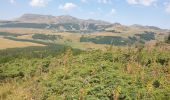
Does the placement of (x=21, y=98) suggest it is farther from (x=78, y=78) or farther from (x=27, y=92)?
(x=78, y=78)

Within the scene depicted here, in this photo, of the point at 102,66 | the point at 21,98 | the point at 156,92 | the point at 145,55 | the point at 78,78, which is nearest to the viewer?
the point at 156,92

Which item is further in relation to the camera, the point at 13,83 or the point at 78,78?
the point at 13,83

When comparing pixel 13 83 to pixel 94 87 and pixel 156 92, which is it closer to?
pixel 94 87

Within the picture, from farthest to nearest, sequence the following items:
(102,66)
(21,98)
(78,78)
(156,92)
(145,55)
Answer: (145,55), (102,66), (78,78), (21,98), (156,92)

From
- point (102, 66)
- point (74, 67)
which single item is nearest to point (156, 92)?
point (102, 66)

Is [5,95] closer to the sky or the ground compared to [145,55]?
closer to the ground

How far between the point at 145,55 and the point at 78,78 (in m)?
6.86

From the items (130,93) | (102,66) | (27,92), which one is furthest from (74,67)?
(130,93)

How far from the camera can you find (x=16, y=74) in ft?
64.8

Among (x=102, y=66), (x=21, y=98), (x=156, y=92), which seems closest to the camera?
(x=156, y=92)

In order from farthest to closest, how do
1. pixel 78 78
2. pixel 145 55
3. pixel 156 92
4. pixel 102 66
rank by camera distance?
pixel 145 55
pixel 102 66
pixel 78 78
pixel 156 92

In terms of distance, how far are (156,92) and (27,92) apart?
200 inches

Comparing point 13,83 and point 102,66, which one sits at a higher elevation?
point 102,66

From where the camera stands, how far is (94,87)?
12492 mm
